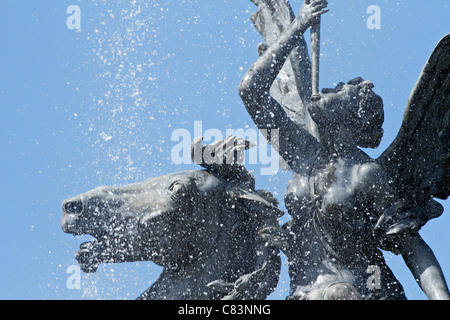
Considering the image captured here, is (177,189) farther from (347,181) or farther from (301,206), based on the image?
(347,181)

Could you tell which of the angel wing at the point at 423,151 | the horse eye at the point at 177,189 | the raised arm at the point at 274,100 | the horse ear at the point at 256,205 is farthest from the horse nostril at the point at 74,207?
the angel wing at the point at 423,151

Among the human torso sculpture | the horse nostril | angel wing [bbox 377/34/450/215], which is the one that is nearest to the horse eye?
the horse nostril

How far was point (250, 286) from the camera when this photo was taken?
8.55 m

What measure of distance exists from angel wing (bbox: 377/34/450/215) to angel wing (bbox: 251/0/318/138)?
921 mm

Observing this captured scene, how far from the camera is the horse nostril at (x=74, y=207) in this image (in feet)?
28.6

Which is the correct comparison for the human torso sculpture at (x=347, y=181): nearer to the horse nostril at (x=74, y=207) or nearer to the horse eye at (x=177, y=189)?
the horse eye at (x=177, y=189)

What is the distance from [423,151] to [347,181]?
2.95ft

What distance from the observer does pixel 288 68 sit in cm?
1044

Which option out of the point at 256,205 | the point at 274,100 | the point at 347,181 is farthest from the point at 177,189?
the point at 347,181

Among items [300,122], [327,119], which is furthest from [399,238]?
[300,122]
